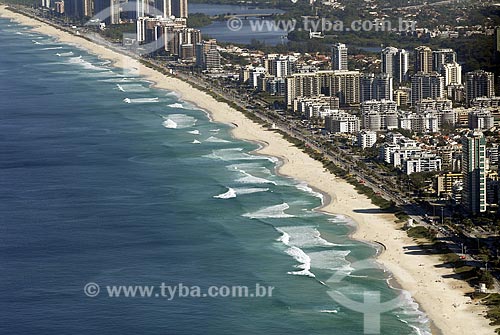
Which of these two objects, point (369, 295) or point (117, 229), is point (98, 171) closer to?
point (117, 229)

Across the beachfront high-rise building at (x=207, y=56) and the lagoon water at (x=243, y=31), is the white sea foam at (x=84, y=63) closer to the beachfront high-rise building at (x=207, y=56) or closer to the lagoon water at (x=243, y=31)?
the beachfront high-rise building at (x=207, y=56)

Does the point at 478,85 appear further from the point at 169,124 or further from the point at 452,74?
the point at 169,124

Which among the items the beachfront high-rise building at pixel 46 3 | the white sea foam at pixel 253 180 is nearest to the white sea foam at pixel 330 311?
the white sea foam at pixel 253 180

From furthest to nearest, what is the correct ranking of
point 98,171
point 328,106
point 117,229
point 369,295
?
1. point 328,106
2. point 98,171
3. point 117,229
4. point 369,295

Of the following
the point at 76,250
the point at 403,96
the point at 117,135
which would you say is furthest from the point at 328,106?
the point at 76,250

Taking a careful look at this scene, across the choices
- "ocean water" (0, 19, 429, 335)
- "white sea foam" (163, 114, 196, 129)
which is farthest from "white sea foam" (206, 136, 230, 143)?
"white sea foam" (163, 114, 196, 129)

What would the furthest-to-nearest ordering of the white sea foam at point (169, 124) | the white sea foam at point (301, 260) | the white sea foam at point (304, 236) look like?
the white sea foam at point (169, 124), the white sea foam at point (304, 236), the white sea foam at point (301, 260)

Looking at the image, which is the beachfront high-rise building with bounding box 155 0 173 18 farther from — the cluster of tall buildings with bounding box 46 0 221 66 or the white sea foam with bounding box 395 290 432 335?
the white sea foam with bounding box 395 290 432 335
